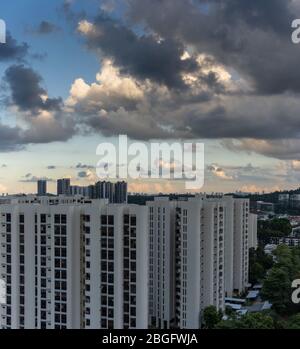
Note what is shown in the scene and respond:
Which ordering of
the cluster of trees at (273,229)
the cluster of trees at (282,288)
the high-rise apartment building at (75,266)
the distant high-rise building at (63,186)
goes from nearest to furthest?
the high-rise apartment building at (75,266) < the distant high-rise building at (63,186) < the cluster of trees at (282,288) < the cluster of trees at (273,229)

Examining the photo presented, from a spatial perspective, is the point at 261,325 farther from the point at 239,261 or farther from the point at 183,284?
the point at 239,261

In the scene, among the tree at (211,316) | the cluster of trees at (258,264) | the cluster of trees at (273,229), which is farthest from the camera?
the cluster of trees at (273,229)

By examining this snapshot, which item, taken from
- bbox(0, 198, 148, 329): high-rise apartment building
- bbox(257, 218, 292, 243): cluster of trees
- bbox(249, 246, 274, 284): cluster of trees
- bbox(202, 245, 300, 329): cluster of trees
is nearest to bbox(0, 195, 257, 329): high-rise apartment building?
bbox(0, 198, 148, 329): high-rise apartment building

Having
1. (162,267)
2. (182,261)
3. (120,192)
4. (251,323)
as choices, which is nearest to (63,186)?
(120,192)

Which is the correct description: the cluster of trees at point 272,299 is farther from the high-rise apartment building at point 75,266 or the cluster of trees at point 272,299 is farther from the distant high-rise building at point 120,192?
the distant high-rise building at point 120,192

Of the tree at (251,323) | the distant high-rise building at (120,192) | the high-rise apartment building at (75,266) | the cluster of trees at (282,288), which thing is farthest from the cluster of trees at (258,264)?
the high-rise apartment building at (75,266)

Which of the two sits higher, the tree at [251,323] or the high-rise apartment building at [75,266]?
the high-rise apartment building at [75,266]

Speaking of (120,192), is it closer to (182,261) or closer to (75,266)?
(75,266)
